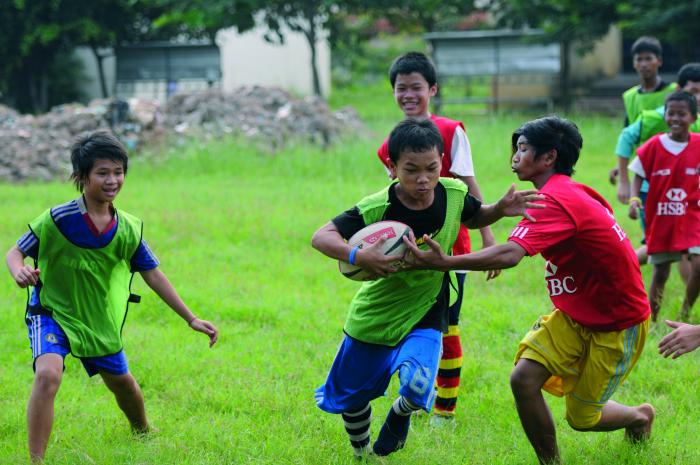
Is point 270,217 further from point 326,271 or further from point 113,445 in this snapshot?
point 113,445

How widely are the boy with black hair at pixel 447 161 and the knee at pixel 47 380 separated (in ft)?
6.60

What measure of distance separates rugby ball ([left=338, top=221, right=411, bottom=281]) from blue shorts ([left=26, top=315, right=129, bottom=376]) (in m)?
1.28

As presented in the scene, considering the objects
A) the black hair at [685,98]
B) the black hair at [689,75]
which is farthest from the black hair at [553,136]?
the black hair at [689,75]

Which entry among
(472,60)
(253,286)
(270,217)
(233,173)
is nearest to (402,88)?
(253,286)

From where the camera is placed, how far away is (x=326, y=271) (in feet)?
30.0

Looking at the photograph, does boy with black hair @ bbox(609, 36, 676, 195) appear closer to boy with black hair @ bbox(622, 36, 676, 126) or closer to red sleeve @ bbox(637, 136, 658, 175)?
boy with black hair @ bbox(622, 36, 676, 126)

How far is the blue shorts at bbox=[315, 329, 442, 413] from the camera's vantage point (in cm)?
419

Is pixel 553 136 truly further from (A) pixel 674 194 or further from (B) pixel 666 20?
(B) pixel 666 20

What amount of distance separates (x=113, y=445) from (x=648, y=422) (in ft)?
→ 8.88

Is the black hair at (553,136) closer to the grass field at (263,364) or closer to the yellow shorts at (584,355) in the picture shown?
the yellow shorts at (584,355)

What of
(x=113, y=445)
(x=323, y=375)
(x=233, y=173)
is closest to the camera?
(x=113, y=445)

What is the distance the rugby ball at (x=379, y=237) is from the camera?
13.1ft

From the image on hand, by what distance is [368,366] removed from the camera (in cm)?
434

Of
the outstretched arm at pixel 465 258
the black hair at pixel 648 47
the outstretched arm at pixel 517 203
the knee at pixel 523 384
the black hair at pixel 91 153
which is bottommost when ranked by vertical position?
the knee at pixel 523 384
